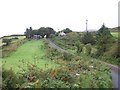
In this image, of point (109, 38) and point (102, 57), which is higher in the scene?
point (109, 38)

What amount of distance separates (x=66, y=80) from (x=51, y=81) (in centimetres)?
185

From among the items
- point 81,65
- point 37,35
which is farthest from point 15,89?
point 37,35

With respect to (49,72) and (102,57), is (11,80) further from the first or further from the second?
(102,57)

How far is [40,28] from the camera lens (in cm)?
10369

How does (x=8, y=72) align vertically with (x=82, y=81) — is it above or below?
above

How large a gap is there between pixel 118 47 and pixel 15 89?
1907cm

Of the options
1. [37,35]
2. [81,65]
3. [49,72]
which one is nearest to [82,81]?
[49,72]

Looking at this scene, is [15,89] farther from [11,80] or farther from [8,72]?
[8,72]

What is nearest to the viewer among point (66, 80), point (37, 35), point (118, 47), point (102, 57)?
point (66, 80)

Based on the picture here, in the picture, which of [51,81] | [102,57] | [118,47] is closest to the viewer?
[51,81]

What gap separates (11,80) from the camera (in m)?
13.9

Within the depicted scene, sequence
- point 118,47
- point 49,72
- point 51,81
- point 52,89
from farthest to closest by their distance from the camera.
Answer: point 118,47
point 49,72
point 51,81
point 52,89

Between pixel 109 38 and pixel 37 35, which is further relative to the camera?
pixel 37 35

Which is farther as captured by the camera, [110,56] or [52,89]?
[110,56]
